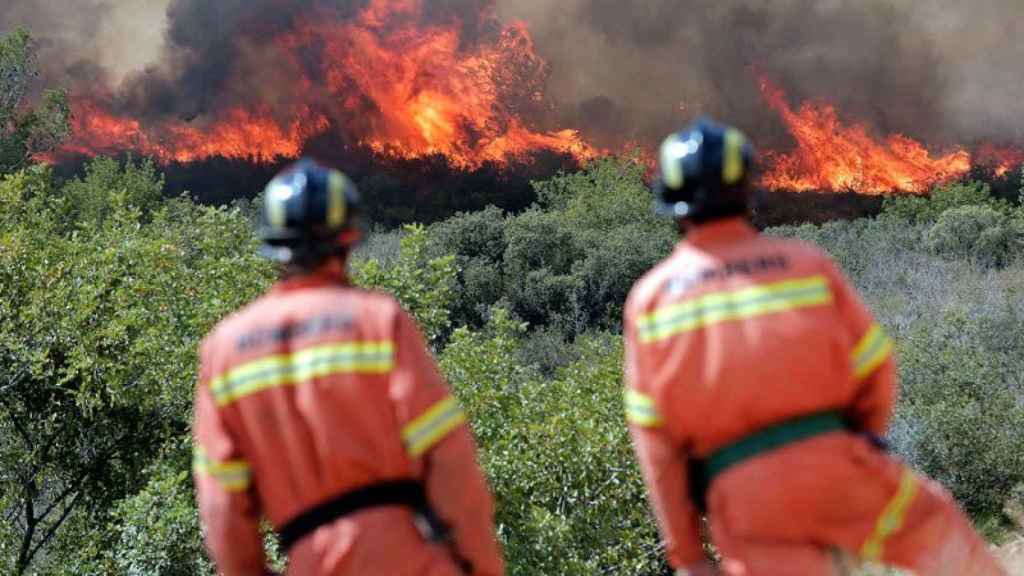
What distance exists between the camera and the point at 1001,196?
51969mm

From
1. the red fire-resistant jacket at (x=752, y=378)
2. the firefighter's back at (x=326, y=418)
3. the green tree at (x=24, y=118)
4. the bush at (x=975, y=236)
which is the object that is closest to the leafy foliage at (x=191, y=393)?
the red fire-resistant jacket at (x=752, y=378)

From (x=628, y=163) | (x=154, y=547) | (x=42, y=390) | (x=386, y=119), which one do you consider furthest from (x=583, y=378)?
(x=386, y=119)

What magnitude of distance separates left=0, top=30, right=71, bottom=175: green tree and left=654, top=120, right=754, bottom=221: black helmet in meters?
31.1

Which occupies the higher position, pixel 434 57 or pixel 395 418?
pixel 434 57

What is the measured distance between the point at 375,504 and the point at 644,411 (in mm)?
794

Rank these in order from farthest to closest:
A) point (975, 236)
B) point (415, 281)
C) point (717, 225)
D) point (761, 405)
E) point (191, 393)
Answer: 1. point (975, 236)
2. point (191, 393)
3. point (415, 281)
4. point (717, 225)
5. point (761, 405)

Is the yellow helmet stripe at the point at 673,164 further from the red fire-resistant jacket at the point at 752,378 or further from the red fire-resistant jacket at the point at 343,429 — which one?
the red fire-resistant jacket at the point at 343,429

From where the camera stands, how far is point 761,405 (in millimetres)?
2627

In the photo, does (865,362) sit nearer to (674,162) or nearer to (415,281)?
(674,162)

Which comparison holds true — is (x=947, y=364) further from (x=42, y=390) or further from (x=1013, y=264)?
(x=1013, y=264)

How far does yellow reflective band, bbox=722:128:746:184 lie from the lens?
2791mm

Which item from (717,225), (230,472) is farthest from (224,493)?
(717,225)

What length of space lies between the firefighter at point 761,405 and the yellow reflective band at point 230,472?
3.56ft

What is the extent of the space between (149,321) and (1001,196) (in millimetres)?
50450
